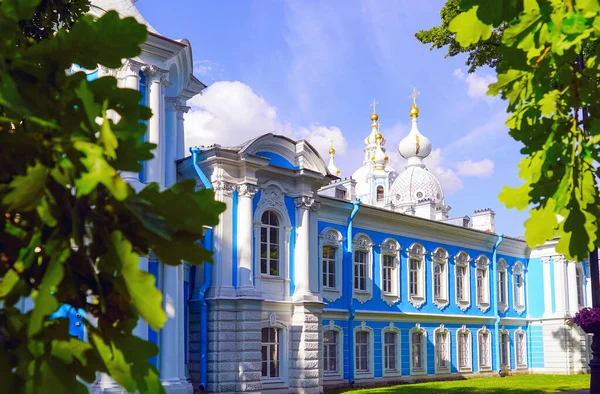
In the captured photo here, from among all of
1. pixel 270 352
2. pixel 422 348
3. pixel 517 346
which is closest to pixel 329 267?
pixel 270 352

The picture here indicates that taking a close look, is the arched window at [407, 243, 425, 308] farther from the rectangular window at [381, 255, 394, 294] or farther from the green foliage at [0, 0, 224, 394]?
the green foliage at [0, 0, 224, 394]

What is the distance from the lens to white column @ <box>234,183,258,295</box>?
15094 mm

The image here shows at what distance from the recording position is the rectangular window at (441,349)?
22438mm

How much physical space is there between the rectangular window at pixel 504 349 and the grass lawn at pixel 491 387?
7.59ft

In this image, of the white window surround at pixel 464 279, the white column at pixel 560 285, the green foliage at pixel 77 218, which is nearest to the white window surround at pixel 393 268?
the white window surround at pixel 464 279

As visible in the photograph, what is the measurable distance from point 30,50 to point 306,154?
49.3 feet

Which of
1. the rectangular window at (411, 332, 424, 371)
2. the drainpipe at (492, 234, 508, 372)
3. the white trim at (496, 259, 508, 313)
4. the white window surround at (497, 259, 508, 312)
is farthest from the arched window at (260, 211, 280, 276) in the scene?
the white window surround at (497, 259, 508, 312)

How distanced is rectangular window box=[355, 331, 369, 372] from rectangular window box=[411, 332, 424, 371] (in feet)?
7.05

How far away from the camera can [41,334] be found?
5.02ft

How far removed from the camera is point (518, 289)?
26.8m

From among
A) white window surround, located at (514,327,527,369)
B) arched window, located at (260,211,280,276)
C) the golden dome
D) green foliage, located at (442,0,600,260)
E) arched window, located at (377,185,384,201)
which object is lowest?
white window surround, located at (514,327,527,369)

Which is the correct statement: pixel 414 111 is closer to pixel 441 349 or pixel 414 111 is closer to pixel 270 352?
pixel 441 349

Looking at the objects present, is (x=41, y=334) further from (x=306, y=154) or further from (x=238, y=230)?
(x=306, y=154)

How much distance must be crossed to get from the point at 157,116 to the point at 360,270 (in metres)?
8.67
